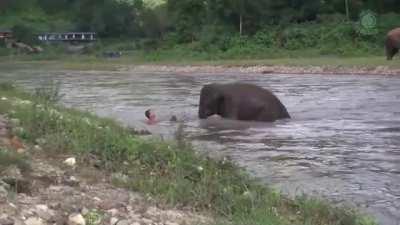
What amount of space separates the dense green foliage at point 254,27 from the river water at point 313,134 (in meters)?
19.0

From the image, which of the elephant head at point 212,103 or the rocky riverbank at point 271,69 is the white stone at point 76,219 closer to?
the elephant head at point 212,103

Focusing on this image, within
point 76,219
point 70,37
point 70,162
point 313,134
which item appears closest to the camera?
point 76,219

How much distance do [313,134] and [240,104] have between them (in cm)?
269

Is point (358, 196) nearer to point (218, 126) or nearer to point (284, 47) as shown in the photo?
point (218, 126)

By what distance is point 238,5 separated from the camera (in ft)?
204

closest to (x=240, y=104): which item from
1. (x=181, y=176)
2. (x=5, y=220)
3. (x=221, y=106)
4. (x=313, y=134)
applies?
(x=221, y=106)

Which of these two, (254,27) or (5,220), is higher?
(5,220)

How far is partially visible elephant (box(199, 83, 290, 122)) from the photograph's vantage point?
55.6 feet

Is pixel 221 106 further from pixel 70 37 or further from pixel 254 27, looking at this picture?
pixel 70 37

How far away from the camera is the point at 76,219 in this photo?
630 cm

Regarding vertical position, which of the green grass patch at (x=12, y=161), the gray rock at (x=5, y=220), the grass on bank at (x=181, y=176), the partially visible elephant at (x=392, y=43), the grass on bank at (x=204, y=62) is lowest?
the grass on bank at (x=204, y=62)

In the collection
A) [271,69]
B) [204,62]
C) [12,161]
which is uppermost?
[12,161]

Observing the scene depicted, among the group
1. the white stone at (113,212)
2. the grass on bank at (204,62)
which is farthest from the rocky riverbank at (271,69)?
the white stone at (113,212)

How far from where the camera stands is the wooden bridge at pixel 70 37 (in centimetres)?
8362
